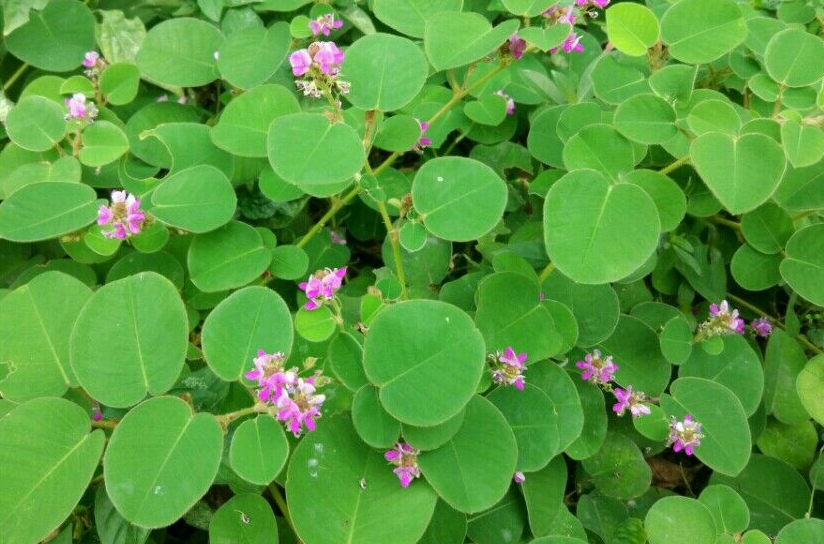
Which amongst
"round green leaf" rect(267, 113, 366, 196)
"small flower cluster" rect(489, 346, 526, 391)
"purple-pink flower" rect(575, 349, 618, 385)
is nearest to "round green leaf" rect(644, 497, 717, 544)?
"purple-pink flower" rect(575, 349, 618, 385)

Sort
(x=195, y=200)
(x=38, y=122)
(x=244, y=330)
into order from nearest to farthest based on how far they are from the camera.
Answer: (x=244, y=330)
(x=195, y=200)
(x=38, y=122)

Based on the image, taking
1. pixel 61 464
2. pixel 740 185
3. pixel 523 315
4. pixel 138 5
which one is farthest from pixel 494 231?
pixel 138 5

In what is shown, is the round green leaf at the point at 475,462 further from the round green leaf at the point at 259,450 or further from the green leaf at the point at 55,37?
the green leaf at the point at 55,37

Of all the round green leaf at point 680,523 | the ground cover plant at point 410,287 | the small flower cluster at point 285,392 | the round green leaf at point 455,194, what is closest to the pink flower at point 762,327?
the ground cover plant at point 410,287

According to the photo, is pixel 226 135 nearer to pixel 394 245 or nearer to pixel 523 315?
pixel 394 245

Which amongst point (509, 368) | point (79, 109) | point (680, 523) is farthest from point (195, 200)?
point (680, 523)

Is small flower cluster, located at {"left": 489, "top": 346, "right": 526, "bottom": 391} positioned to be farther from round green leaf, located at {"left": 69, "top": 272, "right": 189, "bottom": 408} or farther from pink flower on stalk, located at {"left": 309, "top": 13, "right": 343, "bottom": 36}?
pink flower on stalk, located at {"left": 309, "top": 13, "right": 343, "bottom": 36}

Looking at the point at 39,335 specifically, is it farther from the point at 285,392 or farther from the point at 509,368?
the point at 509,368
